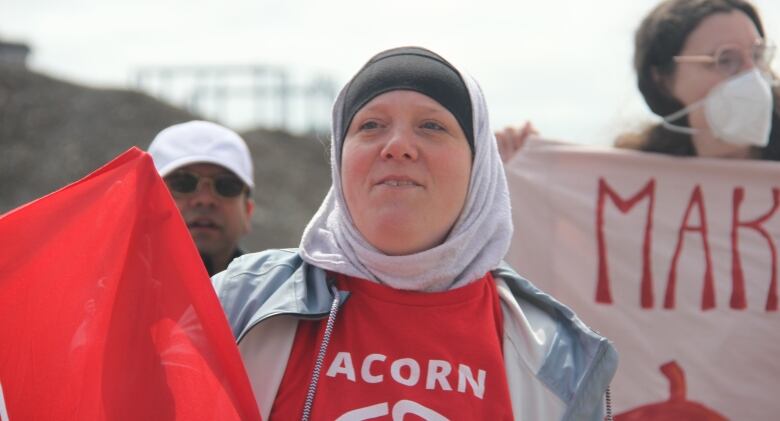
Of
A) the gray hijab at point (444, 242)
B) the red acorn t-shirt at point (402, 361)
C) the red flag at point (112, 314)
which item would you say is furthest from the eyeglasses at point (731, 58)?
the red flag at point (112, 314)

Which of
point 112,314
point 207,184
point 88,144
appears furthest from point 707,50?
point 88,144

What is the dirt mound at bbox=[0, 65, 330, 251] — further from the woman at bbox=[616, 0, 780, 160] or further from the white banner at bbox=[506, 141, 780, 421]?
the woman at bbox=[616, 0, 780, 160]

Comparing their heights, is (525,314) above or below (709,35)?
below

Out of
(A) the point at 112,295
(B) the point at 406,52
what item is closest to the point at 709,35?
(B) the point at 406,52

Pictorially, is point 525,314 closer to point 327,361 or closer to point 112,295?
point 327,361

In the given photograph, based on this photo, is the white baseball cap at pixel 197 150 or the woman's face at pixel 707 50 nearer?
the woman's face at pixel 707 50

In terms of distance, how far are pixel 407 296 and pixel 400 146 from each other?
338mm

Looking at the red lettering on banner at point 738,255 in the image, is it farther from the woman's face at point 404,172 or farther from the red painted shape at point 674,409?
the woman's face at point 404,172

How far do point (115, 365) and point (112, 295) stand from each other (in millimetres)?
146

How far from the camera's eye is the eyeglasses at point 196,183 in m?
3.49

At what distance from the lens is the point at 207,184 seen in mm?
3529

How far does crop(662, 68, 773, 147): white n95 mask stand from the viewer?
3301 mm

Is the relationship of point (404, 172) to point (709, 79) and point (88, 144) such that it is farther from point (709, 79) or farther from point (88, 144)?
point (88, 144)

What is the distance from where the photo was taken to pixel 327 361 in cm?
227
